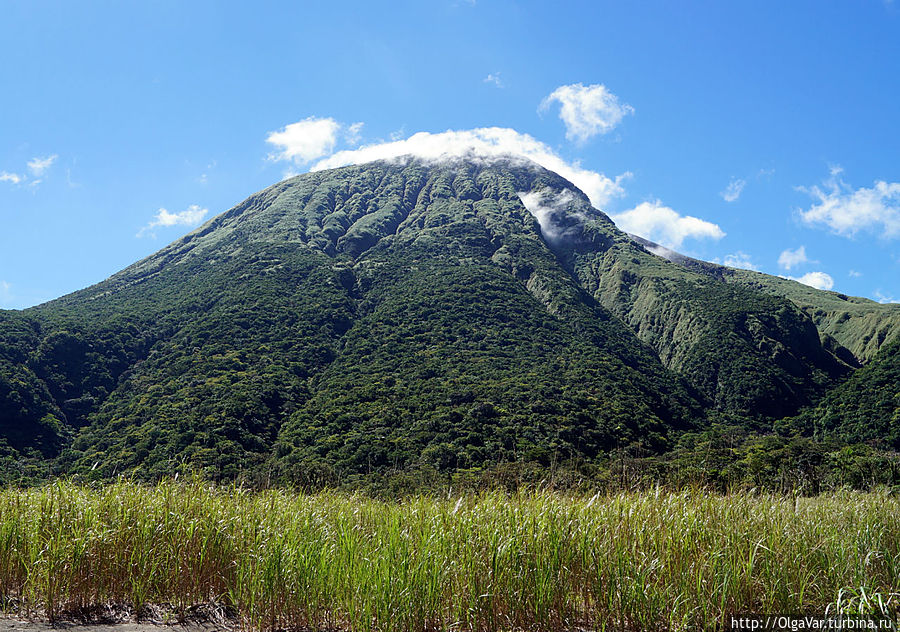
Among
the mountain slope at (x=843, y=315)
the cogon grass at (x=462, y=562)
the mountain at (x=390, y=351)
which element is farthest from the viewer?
the mountain slope at (x=843, y=315)

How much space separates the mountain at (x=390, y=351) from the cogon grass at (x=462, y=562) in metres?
6.14

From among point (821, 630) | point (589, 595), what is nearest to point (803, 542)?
point (821, 630)

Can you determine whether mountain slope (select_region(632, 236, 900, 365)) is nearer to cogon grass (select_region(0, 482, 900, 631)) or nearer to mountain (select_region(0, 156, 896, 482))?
mountain (select_region(0, 156, 896, 482))

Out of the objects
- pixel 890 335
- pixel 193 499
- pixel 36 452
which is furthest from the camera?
pixel 890 335

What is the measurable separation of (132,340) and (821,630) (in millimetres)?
71870

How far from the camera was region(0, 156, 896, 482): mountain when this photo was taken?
4147cm

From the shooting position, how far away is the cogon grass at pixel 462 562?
4625 mm

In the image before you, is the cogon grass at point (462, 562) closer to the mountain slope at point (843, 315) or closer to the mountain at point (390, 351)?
the mountain at point (390, 351)

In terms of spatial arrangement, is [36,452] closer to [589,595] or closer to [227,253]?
[589,595]

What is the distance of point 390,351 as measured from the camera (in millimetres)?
63344

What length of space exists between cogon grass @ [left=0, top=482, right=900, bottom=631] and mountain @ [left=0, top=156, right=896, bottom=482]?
6.14 metres

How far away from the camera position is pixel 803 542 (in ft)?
16.8

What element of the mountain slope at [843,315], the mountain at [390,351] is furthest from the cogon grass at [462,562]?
the mountain slope at [843,315]

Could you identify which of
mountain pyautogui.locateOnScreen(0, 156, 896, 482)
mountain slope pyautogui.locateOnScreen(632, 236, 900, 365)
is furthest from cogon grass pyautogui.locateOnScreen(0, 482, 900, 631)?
mountain slope pyautogui.locateOnScreen(632, 236, 900, 365)
